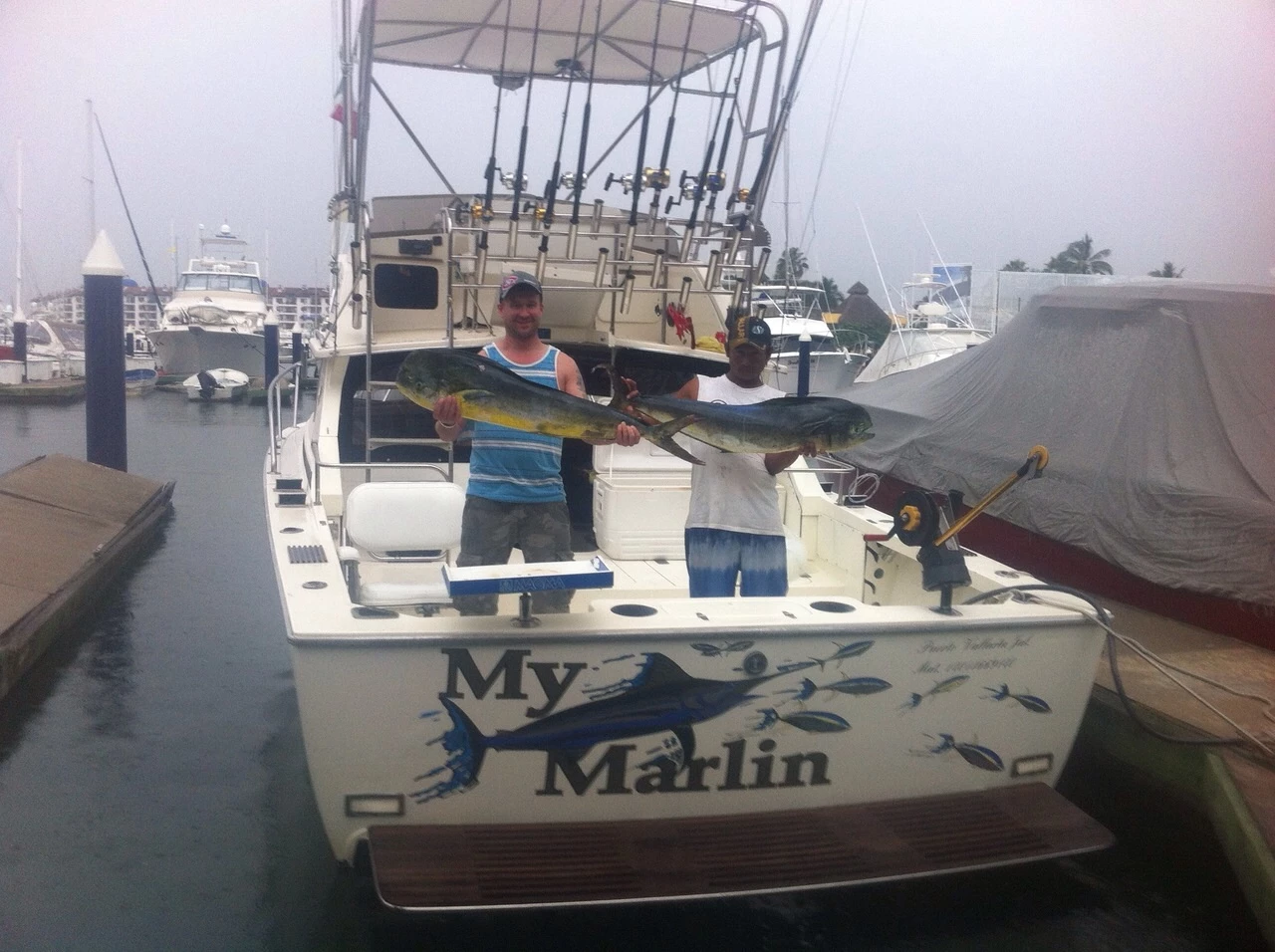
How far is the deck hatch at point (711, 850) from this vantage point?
283 cm

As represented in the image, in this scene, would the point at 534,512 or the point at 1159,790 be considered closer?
the point at 534,512

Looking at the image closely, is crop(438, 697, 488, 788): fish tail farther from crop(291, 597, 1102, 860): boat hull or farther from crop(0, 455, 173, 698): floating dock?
crop(0, 455, 173, 698): floating dock

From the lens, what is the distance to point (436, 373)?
2.91 meters

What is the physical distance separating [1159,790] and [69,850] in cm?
423

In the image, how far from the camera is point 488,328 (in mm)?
6203

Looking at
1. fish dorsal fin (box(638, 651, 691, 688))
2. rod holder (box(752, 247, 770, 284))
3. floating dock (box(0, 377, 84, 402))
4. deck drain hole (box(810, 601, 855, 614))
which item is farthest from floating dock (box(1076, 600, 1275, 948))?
floating dock (box(0, 377, 84, 402))

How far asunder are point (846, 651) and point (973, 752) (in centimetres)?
65

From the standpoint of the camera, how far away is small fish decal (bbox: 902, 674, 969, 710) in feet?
10.8

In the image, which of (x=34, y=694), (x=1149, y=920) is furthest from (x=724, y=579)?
(x=34, y=694)

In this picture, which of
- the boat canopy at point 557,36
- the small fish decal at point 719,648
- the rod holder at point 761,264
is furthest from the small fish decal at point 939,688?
the boat canopy at point 557,36

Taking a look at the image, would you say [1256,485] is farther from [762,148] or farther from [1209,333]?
[762,148]

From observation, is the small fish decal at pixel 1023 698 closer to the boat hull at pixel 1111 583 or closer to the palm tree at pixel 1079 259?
the boat hull at pixel 1111 583

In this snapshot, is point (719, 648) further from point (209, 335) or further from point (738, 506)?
point (209, 335)

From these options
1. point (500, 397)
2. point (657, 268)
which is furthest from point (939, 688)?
point (657, 268)
